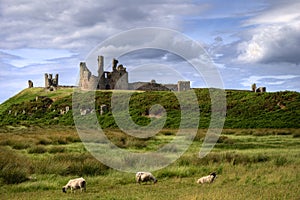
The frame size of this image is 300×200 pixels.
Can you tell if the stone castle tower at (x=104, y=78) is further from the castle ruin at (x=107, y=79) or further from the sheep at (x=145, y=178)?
the sheep at (x=145, y=178)

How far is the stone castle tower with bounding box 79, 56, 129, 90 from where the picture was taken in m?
104

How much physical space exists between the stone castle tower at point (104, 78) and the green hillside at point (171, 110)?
398 inches

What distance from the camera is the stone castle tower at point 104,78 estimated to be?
104312 mm

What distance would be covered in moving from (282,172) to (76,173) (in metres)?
8.40

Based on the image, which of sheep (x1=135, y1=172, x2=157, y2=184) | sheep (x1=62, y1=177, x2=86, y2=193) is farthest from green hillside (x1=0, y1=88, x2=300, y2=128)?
sheep (x1=62, y1=177, x2=86, y2=193)

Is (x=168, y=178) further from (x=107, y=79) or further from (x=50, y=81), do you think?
(x=50, y=81)

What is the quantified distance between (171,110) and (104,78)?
43.3 metres

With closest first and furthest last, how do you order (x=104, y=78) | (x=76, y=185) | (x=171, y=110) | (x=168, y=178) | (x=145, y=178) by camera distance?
1. (x=76, y=185)
2. (x=145, y=178)
3. (x=168, y=178)
4. (x=171, y=110)
5. (x=104, y=78)

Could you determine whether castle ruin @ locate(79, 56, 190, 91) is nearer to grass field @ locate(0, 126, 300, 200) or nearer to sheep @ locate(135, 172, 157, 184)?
grass field @ locate(0, 126, 300, 200)

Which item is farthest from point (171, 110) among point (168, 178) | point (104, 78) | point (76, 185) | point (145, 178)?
point (76, 185)

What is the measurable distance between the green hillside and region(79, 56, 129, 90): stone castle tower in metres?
10.1

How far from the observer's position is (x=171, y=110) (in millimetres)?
66750

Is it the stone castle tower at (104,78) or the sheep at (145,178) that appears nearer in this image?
the sheep at (145,178)

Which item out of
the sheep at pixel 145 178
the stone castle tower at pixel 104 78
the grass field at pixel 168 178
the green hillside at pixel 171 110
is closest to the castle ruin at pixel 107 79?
the stone castle tower at pixel 104 78
